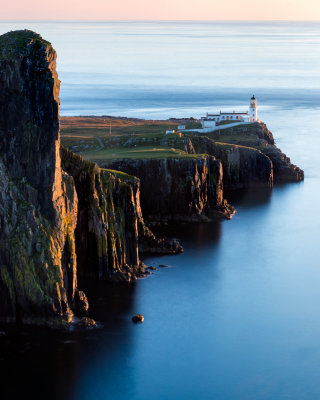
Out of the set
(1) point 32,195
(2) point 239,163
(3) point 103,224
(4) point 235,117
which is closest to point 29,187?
(1) point 32,195

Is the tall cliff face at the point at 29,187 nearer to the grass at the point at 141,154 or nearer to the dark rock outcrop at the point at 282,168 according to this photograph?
the grass at the point at 141,154

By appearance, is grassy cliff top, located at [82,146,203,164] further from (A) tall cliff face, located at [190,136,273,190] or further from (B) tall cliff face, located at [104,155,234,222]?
(A) tall cliff face, located at [190,136,273,190]

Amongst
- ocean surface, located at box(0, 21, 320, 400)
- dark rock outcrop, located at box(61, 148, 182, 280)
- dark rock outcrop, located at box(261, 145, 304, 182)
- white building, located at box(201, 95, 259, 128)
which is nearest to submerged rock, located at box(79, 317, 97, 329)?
ocean surface, located at box(0, 21, 320, 400)

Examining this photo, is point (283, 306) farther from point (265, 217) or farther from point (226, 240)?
point (265, 217)

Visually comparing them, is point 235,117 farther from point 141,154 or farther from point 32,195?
point 32,195

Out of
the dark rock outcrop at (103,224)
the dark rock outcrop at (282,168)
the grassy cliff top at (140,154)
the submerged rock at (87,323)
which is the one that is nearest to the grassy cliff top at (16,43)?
the dark rock outcrop at (103,224)
